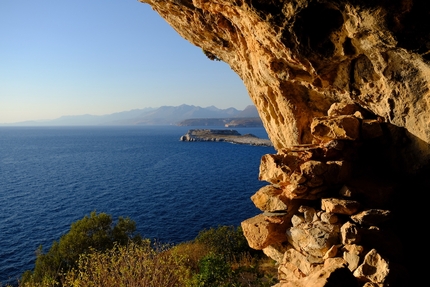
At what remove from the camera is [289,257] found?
1031 centimetres

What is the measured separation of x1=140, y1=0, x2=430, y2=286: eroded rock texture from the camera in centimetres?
831

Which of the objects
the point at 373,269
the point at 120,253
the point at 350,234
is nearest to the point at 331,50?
the point at 350,234

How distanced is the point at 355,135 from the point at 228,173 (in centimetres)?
6924

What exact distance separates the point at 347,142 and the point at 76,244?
26810mm

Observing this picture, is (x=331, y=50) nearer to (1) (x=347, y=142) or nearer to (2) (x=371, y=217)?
(1) (x=347, y=142)

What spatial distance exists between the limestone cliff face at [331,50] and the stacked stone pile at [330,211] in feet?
4.33

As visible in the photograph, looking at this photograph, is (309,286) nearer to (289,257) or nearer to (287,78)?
(289,257)

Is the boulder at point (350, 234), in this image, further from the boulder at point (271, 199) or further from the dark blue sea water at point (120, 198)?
the dark blue sea water at point (120, 198)

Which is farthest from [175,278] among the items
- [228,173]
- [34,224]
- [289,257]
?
[228,173]

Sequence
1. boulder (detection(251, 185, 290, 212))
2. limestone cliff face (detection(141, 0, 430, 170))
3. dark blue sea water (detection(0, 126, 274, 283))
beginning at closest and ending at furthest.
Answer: limestone cliff face (detection(141, 0, 430, 170)), boulder (detection(251, 185, 290, 212)), dark blue sea water (detection(0, 126, 274, 283))

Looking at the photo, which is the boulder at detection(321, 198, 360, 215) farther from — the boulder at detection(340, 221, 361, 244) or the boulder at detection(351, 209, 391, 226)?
the boulder at detection(340, 221, 361, 244)

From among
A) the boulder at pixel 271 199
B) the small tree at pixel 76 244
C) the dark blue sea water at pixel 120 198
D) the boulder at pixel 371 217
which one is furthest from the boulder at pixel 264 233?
the dark blue sea water at pixel 120 198

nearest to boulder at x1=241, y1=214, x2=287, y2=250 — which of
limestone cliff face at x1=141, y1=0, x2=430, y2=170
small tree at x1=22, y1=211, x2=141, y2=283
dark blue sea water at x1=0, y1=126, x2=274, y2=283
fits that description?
limestone cliff face at x1=141, y1=0, x2=430, y2=170

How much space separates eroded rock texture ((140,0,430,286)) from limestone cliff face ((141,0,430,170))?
0.04 meters
